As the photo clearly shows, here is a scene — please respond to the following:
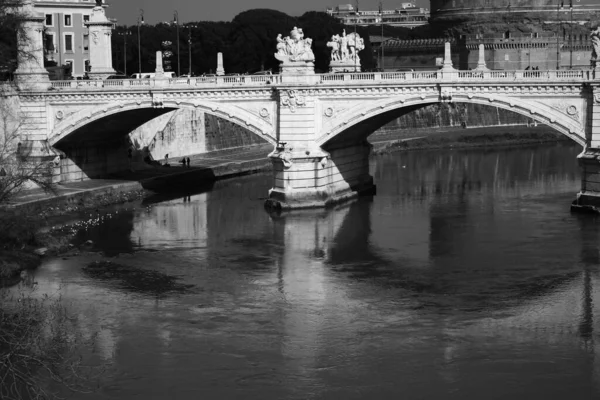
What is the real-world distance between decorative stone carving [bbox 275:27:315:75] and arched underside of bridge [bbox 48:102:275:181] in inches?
84.7

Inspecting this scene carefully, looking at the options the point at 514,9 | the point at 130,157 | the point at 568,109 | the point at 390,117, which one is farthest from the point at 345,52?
the point at 514,9

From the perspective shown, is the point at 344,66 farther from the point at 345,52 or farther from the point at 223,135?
the point at 223,135

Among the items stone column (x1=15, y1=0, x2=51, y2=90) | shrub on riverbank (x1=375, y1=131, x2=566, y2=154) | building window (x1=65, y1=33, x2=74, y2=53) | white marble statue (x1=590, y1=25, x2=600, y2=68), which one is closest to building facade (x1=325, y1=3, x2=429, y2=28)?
shrub on riverbank (x1=375, y1=131, x2=566, y2=154)

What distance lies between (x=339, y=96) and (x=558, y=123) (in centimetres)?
745

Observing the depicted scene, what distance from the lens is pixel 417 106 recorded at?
37344 millimetres

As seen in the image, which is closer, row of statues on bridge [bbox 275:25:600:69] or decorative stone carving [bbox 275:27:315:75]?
row of statues on bridge [bbox 275:25:600:69]

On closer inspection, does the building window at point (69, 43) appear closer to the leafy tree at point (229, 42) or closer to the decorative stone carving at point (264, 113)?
the leafy tree at point (229, 42)

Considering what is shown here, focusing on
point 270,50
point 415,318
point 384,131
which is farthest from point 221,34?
point 415,318

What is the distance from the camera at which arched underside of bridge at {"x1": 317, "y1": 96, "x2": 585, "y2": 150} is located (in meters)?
34.3

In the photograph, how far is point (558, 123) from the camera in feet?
113

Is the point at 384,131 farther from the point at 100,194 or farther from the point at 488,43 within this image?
the point at 100,194

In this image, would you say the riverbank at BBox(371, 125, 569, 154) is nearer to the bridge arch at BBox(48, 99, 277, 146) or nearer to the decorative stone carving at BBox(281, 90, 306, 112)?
the bridge arch at BBox(48, 99, 277, 146)

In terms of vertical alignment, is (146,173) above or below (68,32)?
below

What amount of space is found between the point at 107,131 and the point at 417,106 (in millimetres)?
13791
